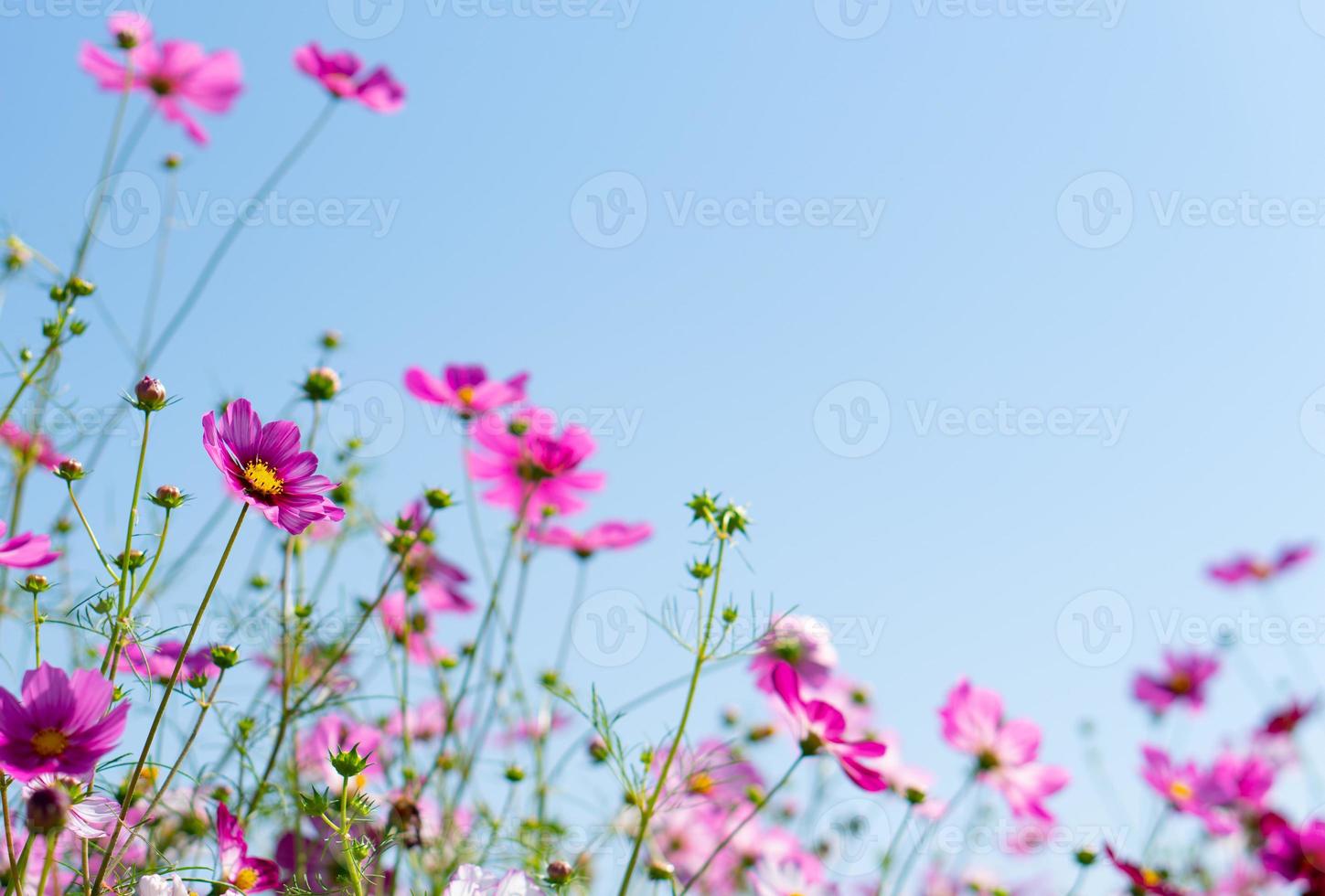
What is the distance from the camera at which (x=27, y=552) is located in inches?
29.5

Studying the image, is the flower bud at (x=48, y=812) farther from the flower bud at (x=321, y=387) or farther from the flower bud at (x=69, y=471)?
the flower bud at (x=321, y=387)

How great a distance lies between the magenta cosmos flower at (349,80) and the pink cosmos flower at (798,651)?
3.61ft

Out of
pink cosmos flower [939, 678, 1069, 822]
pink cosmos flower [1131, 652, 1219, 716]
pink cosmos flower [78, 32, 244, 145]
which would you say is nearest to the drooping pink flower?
pink cosmos flower [1131, 652, 1219, 716]

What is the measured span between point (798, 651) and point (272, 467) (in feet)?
2.52

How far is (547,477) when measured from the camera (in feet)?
4.76

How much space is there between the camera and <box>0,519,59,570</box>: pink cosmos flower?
0.73m

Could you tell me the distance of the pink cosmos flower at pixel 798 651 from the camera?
1.05 metres

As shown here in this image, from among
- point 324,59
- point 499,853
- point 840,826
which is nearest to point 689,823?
point 840,826

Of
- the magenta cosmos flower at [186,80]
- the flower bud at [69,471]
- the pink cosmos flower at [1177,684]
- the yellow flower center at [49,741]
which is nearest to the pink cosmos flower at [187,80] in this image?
the magenta cosmos flower at [186,80]

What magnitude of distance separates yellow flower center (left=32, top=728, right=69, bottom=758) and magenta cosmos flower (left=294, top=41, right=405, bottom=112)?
4.24 ft

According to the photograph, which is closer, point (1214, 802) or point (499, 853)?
point (499, 853)

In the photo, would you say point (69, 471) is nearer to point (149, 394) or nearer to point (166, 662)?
point (149, 394)

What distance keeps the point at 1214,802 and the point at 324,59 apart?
1.93 meters

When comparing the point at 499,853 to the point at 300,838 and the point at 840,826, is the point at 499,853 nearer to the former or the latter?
the point at 300,838
